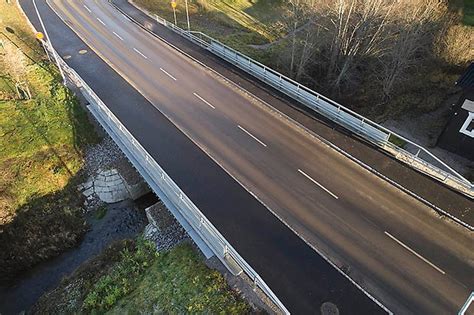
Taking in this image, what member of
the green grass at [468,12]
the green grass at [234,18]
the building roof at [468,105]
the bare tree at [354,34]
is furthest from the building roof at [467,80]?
the green grass at [234,18]

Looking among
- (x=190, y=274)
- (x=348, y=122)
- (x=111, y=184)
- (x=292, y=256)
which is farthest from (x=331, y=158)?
(x=111, y=184)

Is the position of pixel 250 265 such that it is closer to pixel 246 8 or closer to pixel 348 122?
pixel 348 122

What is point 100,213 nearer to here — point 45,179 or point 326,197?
point 45,179

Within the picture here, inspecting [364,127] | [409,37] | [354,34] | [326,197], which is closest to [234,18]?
[354,34]

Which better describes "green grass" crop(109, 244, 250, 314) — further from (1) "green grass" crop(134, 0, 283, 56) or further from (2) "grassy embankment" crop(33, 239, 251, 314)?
(1) "green grass" crop(134, 0, 283, 56)

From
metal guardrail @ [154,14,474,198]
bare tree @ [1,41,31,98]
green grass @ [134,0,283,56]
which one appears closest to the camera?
metal guardrail @ [154,14,474,198]

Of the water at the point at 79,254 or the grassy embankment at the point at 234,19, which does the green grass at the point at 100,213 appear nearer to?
the water at the point at 79,254

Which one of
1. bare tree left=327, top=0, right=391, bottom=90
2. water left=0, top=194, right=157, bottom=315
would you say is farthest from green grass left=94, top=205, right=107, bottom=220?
bare tree left=327, top=0, right=391, bottom=90
